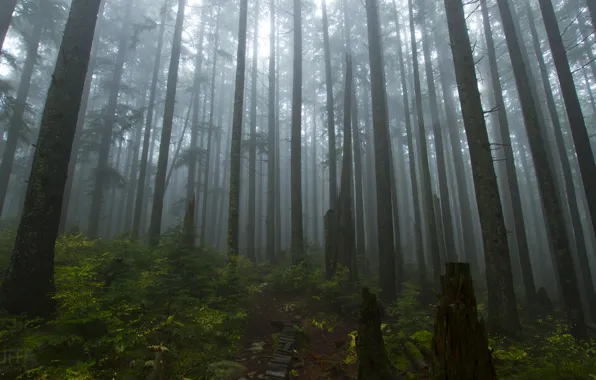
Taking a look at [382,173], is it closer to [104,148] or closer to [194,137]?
[194,137]

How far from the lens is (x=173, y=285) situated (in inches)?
288

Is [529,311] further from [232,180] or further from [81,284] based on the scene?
[81,284]

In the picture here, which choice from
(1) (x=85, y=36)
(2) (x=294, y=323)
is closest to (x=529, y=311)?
(2) (x=294, y=323)

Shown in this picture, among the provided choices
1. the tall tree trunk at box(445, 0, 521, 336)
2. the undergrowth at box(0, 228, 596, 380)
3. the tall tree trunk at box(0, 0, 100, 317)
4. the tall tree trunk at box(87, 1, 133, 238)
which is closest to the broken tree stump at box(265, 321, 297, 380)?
the undergrowth at box(0, 228, 596, 380)

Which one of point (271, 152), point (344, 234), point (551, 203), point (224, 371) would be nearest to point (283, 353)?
point (224, 371)

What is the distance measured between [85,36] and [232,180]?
6.69 metres

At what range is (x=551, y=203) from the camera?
28.3 ft

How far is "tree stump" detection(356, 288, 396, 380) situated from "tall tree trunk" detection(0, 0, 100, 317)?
17.2 ft

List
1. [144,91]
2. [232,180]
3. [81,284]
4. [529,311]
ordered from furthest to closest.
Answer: [144,91], [232,180], [529,311], [81,284]

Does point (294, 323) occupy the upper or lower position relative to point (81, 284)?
lower

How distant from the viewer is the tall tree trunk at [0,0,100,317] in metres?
5.05

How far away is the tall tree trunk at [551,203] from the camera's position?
300 inches

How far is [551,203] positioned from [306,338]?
7848 mm

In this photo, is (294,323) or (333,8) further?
(333,8)
